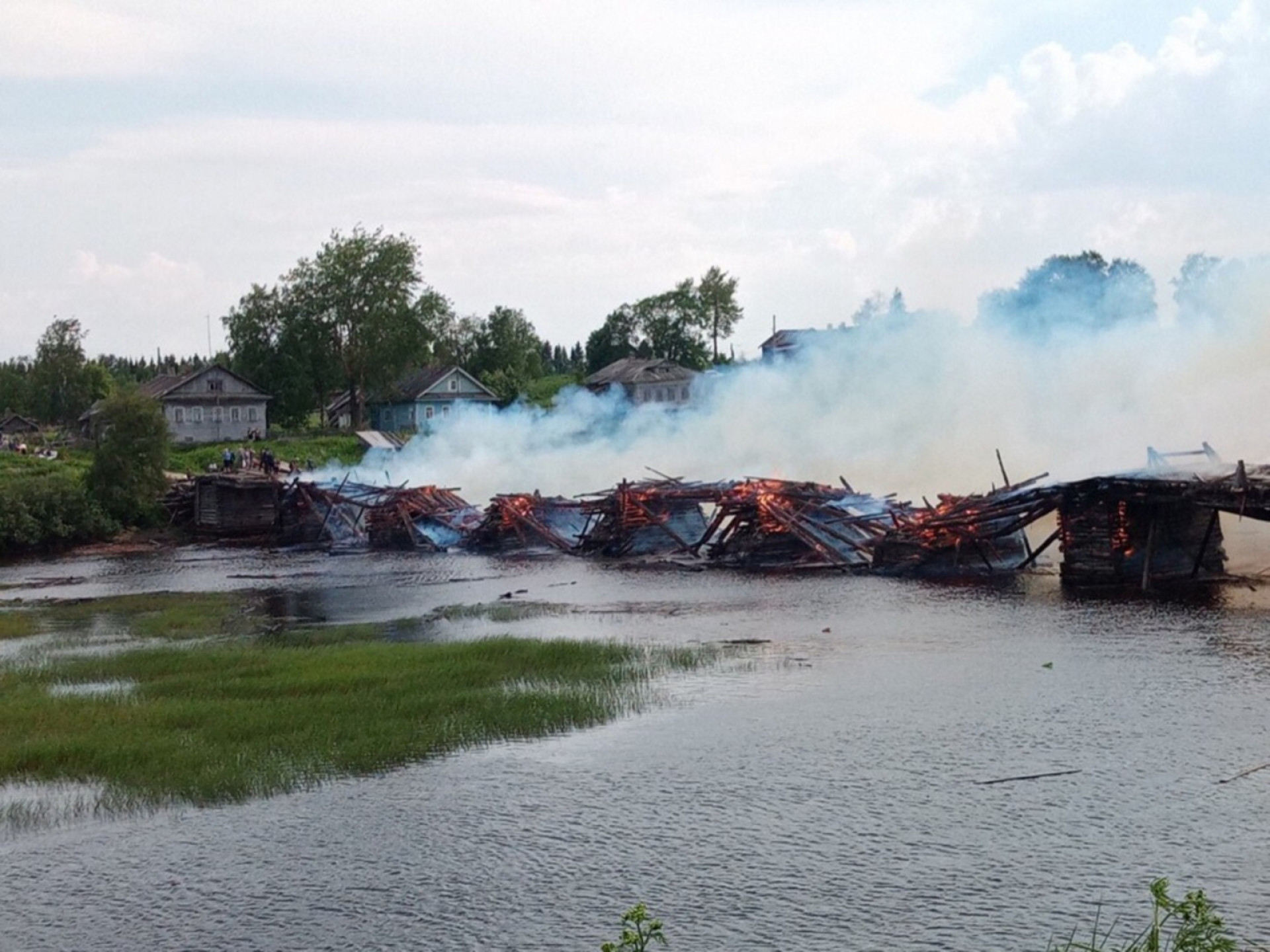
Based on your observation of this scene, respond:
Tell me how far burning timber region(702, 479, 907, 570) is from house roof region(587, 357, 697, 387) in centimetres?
5948

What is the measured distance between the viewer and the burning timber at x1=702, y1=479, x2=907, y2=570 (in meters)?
50.8

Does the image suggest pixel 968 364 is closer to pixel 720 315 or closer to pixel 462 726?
pixel 462 726

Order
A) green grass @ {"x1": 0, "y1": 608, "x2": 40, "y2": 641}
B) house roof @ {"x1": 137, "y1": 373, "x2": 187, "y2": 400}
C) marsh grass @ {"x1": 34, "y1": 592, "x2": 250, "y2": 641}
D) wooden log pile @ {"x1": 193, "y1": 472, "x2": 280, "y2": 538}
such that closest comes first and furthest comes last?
marsh grass @ {"x1": 34, "y1": 592, "x2": 250, "y2": 641}, green grass @ {"x1": 0, "y1": 608, "x2": 40, "y2": 641}, wooden log pile @ {"x1": 193, "y1": 472, "x2": 280, "y2": 538}, house roof @ {"x1": 137, "y1": 373, "x2": 187, "y2": 400}

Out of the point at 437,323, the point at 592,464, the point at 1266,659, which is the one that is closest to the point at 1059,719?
the point at 1266,659

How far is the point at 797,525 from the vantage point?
52.0 metres

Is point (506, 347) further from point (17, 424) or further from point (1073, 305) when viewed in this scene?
point (1073, 305)

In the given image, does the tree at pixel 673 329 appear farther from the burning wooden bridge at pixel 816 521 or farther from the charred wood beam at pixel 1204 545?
the charred wood beam at pixel 1204 545

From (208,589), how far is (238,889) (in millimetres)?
35903

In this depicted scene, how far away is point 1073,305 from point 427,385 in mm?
66340

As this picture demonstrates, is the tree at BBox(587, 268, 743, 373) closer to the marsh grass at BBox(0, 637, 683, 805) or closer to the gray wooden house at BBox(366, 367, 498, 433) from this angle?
the gray wooden house at BBox(366, 367, 498, 433)

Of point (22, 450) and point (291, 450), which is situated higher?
point (291, 450)

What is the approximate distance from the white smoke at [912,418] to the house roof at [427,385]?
27.4 metres

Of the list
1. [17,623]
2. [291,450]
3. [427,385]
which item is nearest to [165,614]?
[17,623]

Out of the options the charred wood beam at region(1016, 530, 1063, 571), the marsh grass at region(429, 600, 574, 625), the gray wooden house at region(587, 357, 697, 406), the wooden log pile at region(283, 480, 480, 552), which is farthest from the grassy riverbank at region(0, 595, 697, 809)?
the gray wooden house at region(587, 357, 697, 406)
